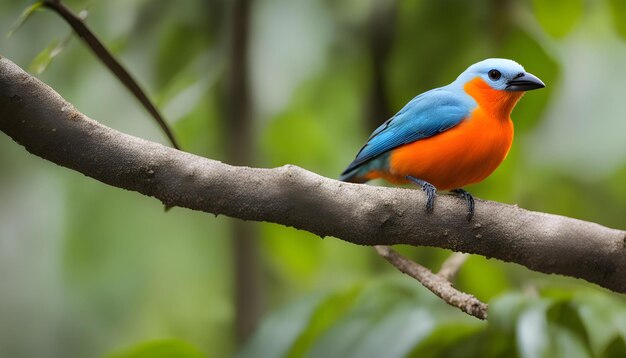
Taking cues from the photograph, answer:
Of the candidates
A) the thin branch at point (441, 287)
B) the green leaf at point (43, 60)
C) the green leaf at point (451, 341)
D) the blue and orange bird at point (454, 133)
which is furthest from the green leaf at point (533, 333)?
the green leaf at point (43, 60)

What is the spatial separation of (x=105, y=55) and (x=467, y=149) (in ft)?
3.05

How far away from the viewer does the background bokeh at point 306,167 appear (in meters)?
2.78

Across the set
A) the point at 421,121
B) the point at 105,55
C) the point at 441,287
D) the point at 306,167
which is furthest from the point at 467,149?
the point at 306,167

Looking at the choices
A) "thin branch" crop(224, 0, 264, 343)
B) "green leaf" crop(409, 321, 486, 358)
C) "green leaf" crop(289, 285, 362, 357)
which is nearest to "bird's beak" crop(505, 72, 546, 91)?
"green leaf" crop(409, 321, 486, 358)

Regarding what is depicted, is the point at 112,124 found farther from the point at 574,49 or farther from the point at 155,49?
the point at 574,49

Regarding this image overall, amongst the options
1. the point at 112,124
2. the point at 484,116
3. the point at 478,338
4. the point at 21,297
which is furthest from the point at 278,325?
the point at 21,297

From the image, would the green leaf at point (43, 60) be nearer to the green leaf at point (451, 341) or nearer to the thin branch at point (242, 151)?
the thin branch at point (242, 151)

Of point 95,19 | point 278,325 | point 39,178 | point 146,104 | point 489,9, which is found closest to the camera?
point 146,104

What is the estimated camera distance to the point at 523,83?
2.20 metres

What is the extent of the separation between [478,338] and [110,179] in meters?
1.47

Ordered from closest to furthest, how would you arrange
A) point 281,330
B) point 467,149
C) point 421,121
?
1. point 467,149
2. point 421,121
3. point 281,330

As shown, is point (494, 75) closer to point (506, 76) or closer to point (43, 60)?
point (506, 76)

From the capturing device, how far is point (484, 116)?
89.1 inches

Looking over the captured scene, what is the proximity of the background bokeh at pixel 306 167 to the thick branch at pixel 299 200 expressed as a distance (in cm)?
73
